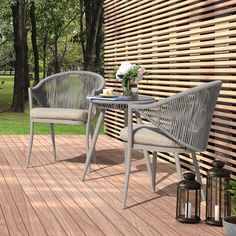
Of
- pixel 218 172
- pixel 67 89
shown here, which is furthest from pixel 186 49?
pixel 218 172

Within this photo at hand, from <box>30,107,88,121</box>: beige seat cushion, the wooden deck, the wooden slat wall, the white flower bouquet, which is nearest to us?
the wooden deck

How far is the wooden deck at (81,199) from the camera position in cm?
341

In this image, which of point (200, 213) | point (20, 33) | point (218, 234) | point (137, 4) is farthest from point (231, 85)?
point (20, 33)

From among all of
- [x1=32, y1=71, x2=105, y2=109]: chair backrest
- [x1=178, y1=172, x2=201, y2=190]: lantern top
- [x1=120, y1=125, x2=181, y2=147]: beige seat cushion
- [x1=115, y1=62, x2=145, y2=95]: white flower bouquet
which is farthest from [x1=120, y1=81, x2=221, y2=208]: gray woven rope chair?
[x1=32, y1=71, x2=105, y2=109]: chair backrest

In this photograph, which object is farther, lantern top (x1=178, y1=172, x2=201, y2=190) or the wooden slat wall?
the wooden slat wall

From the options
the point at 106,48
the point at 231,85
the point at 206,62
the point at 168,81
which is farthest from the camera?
the point at 106,48

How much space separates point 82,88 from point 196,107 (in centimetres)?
254

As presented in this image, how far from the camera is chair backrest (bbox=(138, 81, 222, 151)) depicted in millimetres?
3771

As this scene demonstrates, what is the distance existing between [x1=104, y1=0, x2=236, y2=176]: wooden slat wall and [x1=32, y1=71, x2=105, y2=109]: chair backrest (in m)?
0.76

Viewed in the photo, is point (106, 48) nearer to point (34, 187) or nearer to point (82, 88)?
point (82, 88)

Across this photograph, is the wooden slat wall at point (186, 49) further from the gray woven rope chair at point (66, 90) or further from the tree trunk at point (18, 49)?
the tree trunk at point (18, 49)

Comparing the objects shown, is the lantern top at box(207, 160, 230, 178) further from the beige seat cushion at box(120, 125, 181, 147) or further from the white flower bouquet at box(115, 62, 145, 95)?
the white flower bouquet at box(115, 62, 145, 95)

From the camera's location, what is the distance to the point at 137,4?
22.5ft

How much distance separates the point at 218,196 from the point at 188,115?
1.92 feet
